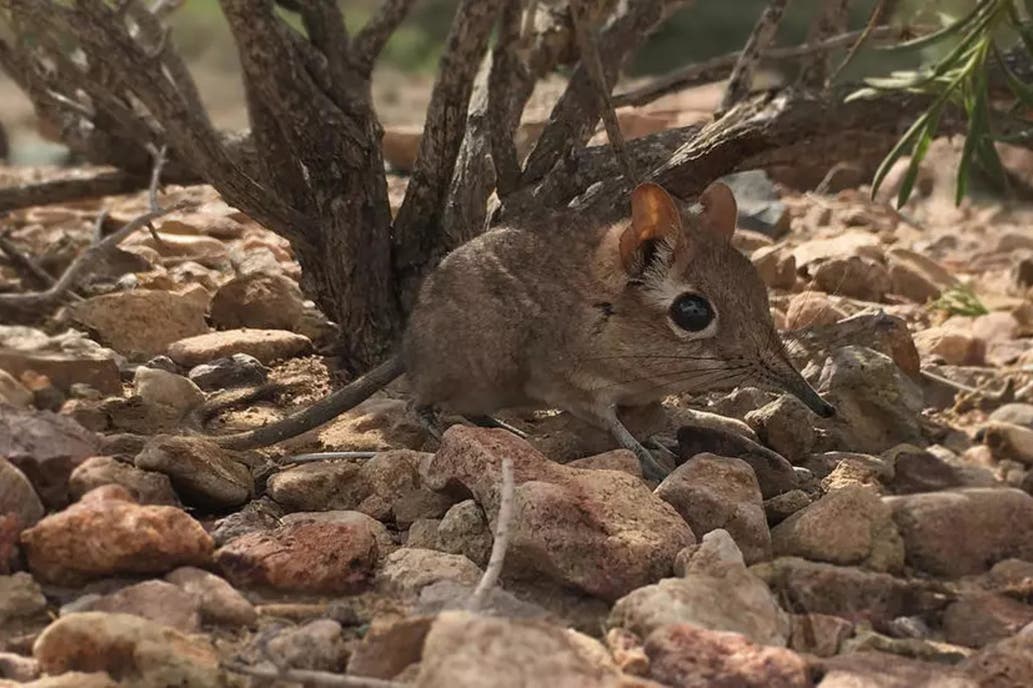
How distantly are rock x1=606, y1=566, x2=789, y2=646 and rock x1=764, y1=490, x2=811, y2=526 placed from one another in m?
0.63

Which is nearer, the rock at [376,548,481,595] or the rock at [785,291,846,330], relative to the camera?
the rock at [376,548,481,595]

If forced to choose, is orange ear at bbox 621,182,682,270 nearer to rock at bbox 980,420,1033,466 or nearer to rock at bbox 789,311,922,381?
rock at bbox 789,311,922,381

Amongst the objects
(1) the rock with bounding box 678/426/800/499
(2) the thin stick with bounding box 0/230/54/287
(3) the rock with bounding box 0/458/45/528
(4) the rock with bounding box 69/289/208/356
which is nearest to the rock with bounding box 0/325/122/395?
(4) the rock with bounding box 69/289/208/356

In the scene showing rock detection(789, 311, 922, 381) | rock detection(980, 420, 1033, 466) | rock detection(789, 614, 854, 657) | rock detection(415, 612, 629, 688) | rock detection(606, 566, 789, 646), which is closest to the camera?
rock detection(415, 612, 629, 688)

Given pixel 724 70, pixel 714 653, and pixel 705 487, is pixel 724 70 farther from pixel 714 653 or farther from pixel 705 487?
pixel 714 653

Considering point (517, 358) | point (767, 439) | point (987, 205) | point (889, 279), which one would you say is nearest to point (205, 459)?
point (517, 358)

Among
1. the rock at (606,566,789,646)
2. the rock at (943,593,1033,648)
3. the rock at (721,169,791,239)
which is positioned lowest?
the rock at (943,593,1033,648)

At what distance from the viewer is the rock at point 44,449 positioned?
285 cm

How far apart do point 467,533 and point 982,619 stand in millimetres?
1083

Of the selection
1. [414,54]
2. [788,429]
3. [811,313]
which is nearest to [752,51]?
[811,313]

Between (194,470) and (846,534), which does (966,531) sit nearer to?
(846,534)

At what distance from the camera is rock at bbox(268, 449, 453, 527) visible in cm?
318

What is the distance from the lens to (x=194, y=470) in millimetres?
3045

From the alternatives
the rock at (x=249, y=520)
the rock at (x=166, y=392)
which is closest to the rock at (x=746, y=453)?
the rock at (x=249, y=520)
